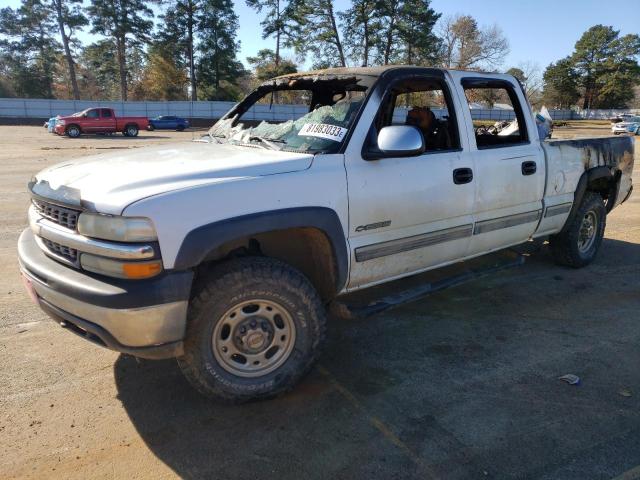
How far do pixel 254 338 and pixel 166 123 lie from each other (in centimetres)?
3892

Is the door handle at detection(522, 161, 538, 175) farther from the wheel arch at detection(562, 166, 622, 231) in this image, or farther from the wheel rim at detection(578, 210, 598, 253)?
the wheel rim at detection(578, 210, 598, 253)

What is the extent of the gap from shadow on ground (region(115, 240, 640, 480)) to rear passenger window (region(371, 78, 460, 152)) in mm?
1486

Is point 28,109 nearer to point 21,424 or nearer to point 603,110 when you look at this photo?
point 21,424

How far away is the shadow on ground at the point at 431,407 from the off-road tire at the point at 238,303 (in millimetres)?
157

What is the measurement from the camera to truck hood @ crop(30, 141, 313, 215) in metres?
2.58

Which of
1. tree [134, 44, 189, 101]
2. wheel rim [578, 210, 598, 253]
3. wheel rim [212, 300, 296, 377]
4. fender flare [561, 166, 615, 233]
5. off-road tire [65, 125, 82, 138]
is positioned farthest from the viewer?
tree [134, 44, 189, 101]

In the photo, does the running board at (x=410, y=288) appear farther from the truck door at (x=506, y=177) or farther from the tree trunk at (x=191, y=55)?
the tree trunk at (x=191, y=55)

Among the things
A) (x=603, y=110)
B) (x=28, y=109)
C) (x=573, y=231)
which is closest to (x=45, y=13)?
(x=28, y=109)

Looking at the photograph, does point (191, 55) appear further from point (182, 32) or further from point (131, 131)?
point (131, 131)

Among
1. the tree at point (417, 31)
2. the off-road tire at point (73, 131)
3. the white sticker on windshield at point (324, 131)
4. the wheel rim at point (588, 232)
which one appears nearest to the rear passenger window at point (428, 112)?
the white sticker on windshield at point (324, 131)

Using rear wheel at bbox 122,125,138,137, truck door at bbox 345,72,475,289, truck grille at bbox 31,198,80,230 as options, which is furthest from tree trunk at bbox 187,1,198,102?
truck grille at bbox 31,198,80,230

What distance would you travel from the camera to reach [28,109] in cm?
4212

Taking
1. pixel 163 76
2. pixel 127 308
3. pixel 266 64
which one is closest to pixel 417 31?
pixel 266 64

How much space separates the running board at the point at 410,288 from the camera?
3.48m
